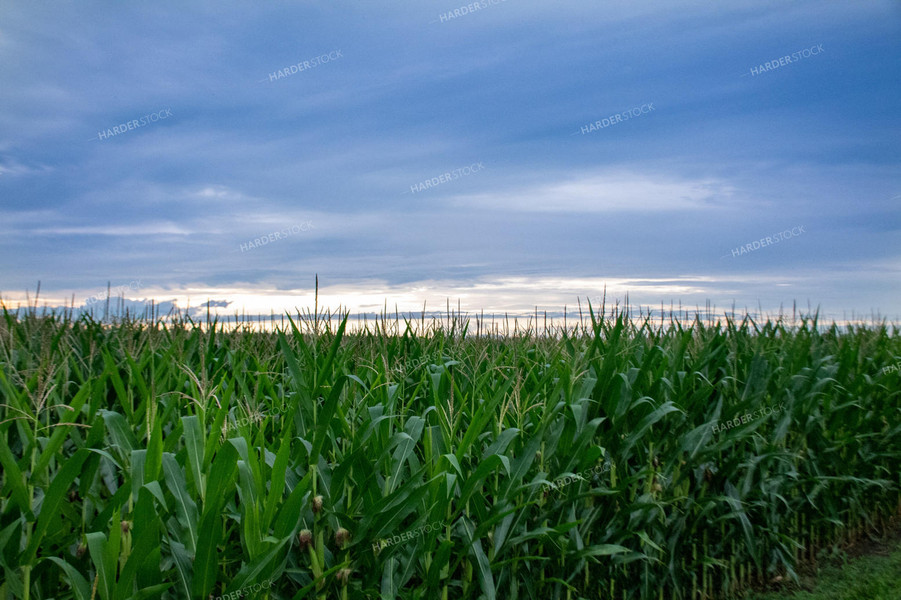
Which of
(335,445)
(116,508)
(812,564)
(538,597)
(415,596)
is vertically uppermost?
(335,445)

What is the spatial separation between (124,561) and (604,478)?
279 centimetres

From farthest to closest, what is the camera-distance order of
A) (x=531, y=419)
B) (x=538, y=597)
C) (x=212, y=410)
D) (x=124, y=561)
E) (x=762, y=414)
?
(x=762, y=414)
(x=531, y=419)
(x=538, y=597)
(x=212, y=410)
(x=124, y=561)

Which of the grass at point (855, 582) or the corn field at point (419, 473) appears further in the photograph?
the grass at point (855, 582)

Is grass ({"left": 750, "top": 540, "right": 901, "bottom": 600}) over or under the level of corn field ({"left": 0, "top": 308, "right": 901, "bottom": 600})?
under

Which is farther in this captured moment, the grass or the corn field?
the grass

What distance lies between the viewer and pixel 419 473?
275 centimetres

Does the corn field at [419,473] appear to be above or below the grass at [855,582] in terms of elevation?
above

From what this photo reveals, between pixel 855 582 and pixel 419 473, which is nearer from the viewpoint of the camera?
pixel 419 473

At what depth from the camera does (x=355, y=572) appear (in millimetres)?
2918

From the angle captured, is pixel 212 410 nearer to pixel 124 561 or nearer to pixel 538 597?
pixel 124 561

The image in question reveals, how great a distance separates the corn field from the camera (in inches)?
97.2

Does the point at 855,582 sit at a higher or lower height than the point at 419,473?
lower

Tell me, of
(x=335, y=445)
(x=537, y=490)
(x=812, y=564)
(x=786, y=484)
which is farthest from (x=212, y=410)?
(x=812, y=564)

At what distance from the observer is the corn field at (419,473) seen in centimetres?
247
